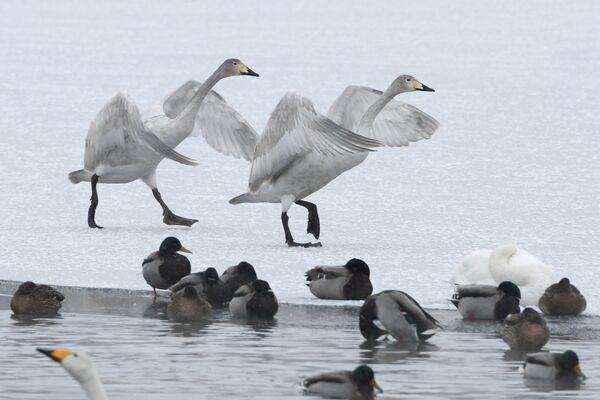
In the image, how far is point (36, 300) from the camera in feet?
33.0

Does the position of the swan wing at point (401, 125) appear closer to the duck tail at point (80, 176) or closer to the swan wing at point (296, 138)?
the swan wing at point (296, 138)

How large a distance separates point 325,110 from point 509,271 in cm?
1317

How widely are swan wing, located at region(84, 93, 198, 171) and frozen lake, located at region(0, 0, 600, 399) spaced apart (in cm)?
69

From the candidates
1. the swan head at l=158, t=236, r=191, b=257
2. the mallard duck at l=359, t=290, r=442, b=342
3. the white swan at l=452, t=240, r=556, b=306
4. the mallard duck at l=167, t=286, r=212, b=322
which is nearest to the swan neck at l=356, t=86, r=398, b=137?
the swan head at l=158, t=236, r=191, b=257

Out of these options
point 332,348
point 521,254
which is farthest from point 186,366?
point 521,254

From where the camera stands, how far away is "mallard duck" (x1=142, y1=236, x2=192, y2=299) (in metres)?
10.9

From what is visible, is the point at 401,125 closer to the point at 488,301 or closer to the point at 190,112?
the point at 190,112

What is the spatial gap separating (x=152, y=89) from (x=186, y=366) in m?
17.9

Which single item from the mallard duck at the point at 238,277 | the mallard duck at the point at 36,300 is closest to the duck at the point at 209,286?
the mallard duck at the point at 238,277

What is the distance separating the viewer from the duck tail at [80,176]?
15.8 meters

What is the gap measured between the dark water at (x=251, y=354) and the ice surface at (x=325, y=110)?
887 millimetres

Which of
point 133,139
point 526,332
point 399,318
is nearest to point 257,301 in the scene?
point 399,318

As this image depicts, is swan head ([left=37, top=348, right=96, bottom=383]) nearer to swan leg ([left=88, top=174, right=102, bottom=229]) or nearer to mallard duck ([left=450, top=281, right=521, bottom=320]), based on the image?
mallard duck ([left=450, top=281, right=521, bottom=320])

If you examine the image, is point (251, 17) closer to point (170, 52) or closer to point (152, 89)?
point (170, 52)
